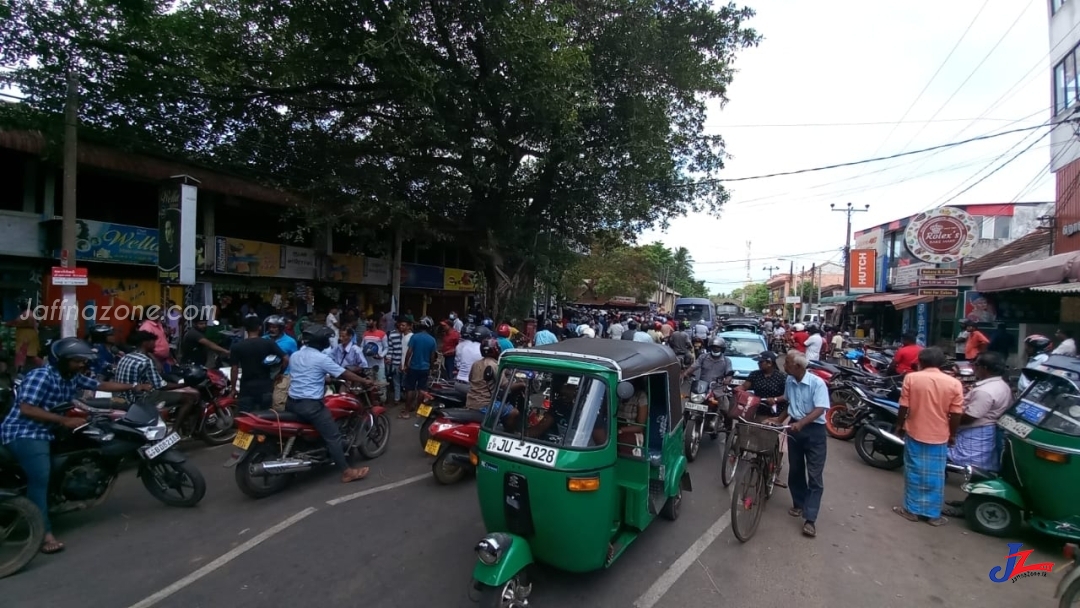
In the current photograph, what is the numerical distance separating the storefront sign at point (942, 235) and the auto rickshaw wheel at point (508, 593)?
1473 centimetres

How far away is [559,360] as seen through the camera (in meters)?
3.54

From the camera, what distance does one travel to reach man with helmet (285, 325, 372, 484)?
5.25 m

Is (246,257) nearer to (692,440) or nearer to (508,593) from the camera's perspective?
(692,440)

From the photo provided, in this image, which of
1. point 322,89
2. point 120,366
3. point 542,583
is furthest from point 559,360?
point 322,89

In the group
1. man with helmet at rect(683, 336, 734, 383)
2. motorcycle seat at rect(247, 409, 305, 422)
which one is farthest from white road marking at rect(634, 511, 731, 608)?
motorcycle seat at rect(247, 409, 305, 422)

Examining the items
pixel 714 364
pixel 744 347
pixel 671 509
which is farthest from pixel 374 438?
pixel 744 347

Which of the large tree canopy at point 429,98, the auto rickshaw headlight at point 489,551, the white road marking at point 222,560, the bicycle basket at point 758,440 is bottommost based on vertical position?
the white road marking at point 222,560

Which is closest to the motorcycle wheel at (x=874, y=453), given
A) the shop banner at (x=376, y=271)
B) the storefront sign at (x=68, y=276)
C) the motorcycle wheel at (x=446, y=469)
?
the motorcycle wheel at (x=446, y=469)

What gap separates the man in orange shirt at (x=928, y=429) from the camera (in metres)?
4.86

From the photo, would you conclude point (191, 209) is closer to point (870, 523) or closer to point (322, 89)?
point (322, 89)

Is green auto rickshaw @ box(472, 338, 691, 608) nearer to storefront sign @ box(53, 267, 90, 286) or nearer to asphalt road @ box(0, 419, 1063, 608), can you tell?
asphalt road @ box(0, 419, 1063, 608)

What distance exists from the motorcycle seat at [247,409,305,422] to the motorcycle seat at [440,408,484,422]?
4.79ft

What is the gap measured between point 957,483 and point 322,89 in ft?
42.5

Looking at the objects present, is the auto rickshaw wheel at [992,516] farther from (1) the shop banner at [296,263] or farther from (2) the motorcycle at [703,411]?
(1) the shop banner at [296,263]
